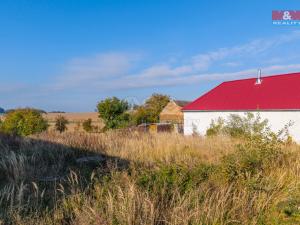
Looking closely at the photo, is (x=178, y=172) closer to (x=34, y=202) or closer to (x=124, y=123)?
(x=34, y=202)

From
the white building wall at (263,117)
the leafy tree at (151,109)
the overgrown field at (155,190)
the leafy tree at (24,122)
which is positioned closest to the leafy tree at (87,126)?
the leafy tree at (151,109)

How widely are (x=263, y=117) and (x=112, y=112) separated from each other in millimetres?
14902

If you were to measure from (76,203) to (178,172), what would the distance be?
1883 mm

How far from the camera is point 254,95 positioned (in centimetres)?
2292

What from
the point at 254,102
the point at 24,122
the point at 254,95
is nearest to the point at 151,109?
the point at 254,95

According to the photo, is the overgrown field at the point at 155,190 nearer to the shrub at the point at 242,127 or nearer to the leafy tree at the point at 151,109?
the shrub at the point at 242,127

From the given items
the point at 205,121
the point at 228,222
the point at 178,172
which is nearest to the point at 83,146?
the point at 178,172

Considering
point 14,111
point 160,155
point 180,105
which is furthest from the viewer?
point 180,105

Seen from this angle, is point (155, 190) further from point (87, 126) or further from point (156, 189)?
point (87, 126)

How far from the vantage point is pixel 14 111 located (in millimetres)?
23969

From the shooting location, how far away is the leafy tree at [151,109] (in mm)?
35125

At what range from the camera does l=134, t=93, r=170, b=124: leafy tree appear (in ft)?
115

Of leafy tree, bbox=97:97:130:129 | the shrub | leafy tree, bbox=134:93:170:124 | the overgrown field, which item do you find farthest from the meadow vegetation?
leafy tree, bbox=134:93:170:124

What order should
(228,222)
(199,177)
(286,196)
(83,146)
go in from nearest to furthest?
(228,222) → (286,196) → (199,177) → (83,146)
